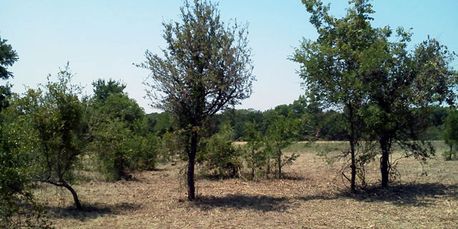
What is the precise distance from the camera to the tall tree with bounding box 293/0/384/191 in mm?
14281

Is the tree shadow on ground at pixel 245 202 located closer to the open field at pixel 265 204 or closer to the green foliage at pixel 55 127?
the open field at pixel 265 204

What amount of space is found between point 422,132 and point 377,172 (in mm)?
5268

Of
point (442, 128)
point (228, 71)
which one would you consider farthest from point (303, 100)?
point (442, 128)

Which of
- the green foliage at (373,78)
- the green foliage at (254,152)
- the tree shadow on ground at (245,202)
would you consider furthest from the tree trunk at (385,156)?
the green foliage at (254,152)

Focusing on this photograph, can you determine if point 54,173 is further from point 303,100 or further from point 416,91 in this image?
point 416,91

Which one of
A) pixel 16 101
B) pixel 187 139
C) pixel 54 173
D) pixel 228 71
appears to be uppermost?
pixel 228 71

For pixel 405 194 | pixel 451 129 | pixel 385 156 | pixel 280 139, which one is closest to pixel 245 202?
pixel 405 194

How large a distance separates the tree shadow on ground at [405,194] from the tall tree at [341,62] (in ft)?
2.50

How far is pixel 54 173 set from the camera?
12.8m

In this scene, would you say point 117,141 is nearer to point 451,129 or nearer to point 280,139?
point 280,139

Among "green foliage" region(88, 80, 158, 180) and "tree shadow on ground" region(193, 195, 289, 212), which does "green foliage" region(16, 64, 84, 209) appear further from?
"tree shadow on ground" region(193, 195, 289, 212)

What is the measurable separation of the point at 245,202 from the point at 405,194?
5.01 m

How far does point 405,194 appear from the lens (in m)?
14.1

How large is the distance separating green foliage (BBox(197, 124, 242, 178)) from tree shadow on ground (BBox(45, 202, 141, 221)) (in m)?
6.72
